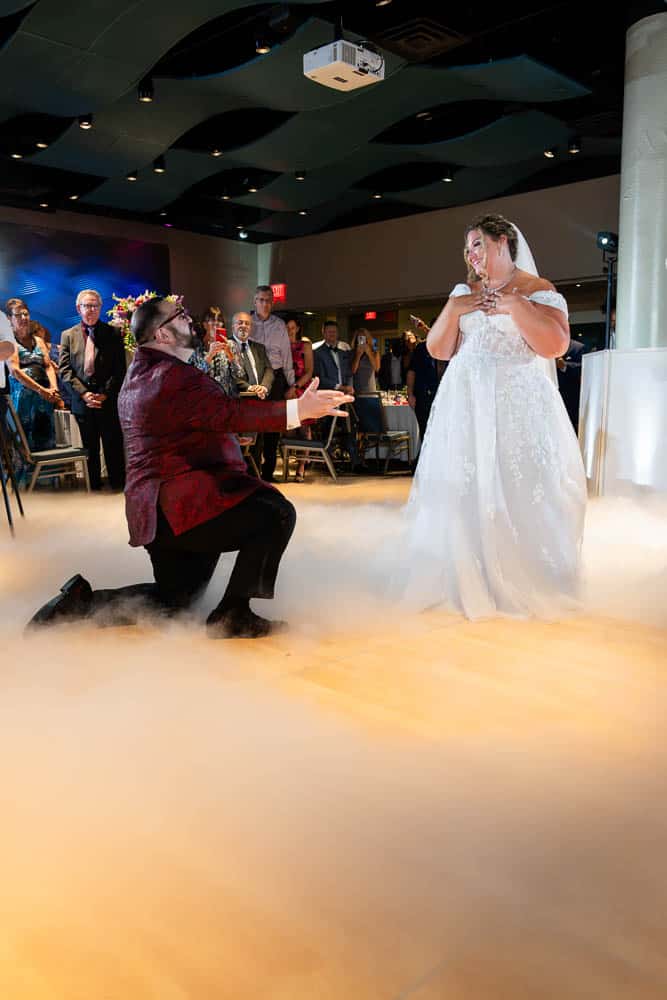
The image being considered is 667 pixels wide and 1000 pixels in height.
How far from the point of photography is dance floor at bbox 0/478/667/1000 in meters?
1.37

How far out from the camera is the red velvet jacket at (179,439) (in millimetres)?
2918

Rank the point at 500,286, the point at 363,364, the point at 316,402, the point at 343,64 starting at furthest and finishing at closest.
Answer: the point at 363,364, the point at 343,64, the point at 500,286, the point at 316,402

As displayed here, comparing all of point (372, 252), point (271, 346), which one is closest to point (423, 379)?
point (271, 346)

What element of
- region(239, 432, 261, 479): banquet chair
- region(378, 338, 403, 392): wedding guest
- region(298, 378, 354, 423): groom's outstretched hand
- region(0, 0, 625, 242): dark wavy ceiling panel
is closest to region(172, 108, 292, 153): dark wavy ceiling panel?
region(0, 0, 625, 242): dark wavy ceiling panel

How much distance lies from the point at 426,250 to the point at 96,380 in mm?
7662

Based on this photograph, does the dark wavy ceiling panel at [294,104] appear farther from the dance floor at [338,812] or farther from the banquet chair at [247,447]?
the dance floor at [338,812]

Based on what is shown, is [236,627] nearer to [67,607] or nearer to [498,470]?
[67,607]

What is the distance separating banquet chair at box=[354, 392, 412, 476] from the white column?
9.00 feet

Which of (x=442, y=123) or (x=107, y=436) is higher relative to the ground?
(x=442, y=123)

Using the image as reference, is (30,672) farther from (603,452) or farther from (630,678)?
(603,452)

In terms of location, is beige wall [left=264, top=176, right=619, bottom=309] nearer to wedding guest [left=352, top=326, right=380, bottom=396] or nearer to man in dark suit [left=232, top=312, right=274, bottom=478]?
wedding guest [left=352, top=326, right=380, bottom=396]

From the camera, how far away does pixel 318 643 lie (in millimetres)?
3029

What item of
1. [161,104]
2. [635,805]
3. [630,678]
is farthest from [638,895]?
[161,104]

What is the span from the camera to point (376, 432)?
346 inches
